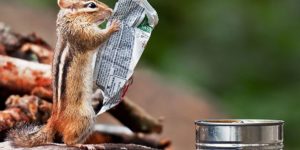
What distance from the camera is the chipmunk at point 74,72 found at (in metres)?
2.45

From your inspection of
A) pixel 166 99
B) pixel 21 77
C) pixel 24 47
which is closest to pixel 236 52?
pixel 166 99

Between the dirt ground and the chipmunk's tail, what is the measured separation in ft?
4.28

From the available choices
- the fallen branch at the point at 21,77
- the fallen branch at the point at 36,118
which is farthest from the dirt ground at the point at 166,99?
the fallen branch at the point at 21,77

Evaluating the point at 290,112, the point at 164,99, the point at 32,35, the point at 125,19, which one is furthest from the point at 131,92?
the point at 125,19

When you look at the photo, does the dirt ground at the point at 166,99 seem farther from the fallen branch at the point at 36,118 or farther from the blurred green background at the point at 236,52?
the fallen branch at the point at 36,118

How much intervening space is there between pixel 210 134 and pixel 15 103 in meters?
0.74

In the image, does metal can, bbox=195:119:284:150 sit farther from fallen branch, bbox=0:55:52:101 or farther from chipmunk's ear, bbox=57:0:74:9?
fallen branch, bbox=0:55:52:101

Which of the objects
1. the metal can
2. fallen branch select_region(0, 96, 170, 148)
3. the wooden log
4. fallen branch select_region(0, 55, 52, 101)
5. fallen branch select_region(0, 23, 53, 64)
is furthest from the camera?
fallen branch select_region(0, 23, 53, 64)

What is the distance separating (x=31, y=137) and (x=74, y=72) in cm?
19

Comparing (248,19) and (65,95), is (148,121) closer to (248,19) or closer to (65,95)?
(65,95)

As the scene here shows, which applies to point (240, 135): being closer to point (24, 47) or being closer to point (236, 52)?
point (24, 47)

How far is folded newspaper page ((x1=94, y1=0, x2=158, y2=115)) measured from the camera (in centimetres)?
250

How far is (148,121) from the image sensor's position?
9.95 feet

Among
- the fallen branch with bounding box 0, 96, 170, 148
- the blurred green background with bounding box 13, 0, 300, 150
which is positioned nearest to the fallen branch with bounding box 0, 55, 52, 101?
the fallen branch with bounding box 0, 96, 170, 148
